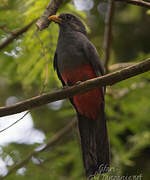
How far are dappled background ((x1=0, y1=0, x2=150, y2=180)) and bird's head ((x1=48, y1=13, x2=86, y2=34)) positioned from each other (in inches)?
6.9

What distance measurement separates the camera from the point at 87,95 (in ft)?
14.3

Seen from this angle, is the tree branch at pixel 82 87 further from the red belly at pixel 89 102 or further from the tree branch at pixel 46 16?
the red belly at pixel 89 102

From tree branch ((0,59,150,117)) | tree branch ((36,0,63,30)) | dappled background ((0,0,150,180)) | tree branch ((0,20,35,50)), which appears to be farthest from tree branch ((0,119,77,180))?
tree branch ((36,0,63,30))

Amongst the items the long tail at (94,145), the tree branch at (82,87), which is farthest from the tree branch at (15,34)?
the tree branch at (82,87)

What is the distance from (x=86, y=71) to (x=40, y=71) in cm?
88

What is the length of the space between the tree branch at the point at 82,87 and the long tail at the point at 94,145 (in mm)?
1157

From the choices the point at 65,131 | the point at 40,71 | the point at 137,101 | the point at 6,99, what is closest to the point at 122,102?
the point at 137,101

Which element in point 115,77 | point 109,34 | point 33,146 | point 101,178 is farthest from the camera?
point 33,146

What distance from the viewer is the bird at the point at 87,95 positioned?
3.96 m

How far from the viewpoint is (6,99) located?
7434 mm

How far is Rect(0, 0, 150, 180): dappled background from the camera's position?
4.57 m

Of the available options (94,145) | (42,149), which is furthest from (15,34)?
(94,145)

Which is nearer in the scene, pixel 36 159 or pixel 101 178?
pixel 101 178

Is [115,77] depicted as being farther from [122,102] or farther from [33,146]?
[33,146]
